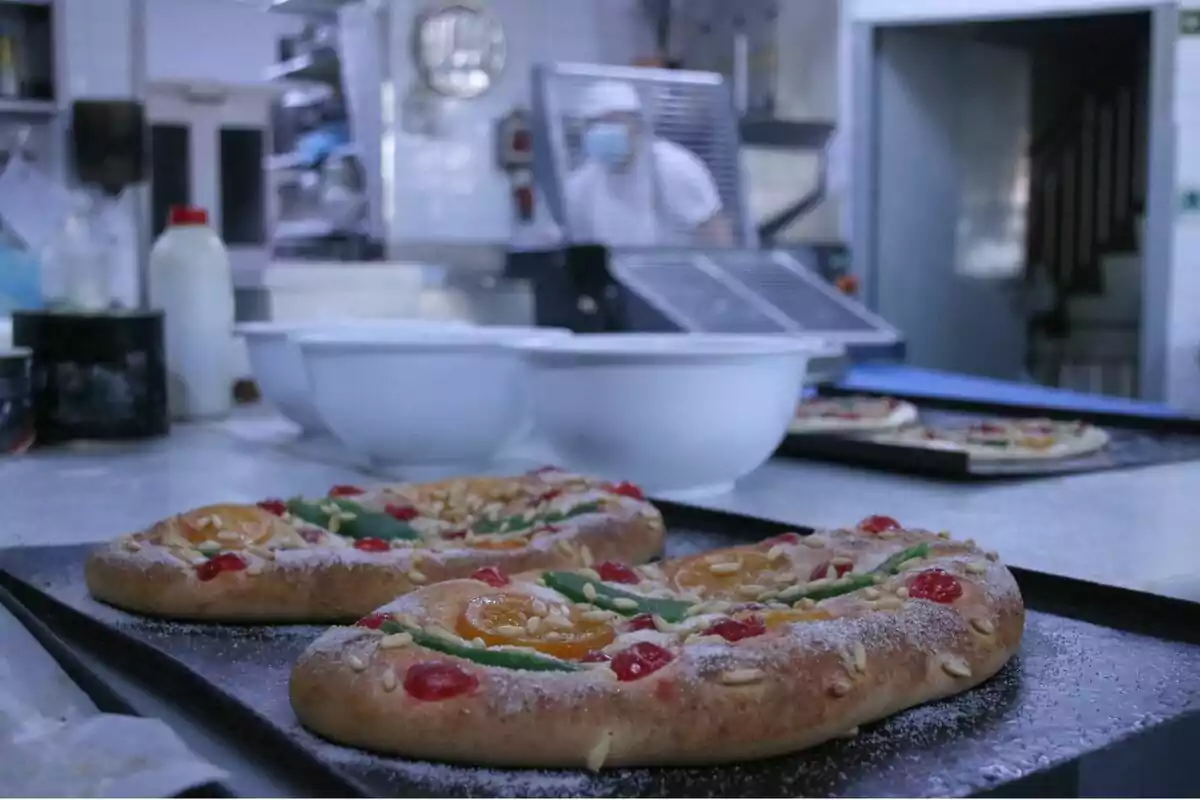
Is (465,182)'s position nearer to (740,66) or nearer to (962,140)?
(740,66)

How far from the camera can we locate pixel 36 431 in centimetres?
207

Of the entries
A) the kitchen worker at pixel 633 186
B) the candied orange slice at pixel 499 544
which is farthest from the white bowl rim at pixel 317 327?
the kitchen worker at pixel 633 186

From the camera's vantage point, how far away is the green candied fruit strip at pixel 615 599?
3.05 ft

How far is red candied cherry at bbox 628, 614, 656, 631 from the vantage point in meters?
0.88

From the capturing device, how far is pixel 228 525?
3.90 feet

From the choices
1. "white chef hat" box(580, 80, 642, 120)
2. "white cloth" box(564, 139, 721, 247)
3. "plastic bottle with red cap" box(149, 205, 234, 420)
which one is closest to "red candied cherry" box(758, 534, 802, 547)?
"plastic bottle with red cap" box(149, 205, 234, 420)

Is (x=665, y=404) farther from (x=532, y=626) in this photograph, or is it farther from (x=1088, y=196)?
(x=1088, y=196)

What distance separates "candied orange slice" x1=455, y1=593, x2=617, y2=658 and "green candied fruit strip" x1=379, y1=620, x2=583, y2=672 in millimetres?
35

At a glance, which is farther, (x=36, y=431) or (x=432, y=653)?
(x=36, y=431)

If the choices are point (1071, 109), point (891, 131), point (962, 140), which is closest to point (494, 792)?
point (891, 131)

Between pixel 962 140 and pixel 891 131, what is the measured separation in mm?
516

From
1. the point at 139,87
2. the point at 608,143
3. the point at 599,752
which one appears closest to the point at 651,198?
the point at 608,143

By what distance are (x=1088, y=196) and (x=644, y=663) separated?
636cm

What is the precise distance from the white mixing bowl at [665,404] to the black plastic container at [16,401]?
0.81 meters
